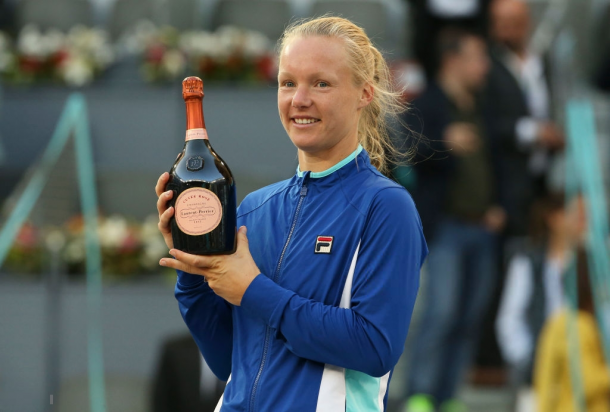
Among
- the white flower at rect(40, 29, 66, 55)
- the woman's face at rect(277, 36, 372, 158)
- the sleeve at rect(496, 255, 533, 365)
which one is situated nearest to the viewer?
the woman's face at rect(277, 36, 372, 158)

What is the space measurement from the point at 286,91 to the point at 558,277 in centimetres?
360

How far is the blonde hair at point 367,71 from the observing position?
66.2 inches

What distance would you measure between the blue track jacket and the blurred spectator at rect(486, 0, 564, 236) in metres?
3.74

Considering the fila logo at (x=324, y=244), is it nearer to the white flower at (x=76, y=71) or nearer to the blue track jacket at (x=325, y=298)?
the blue track jacket at (x=325, y=298)

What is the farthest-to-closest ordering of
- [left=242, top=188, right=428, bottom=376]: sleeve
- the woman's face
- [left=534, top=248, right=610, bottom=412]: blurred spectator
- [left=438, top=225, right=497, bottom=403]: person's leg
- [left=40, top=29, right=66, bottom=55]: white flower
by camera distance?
[left=40, top=29, right=66, bottom=55]: white flower → [left=438, top=225, right=497, bottom=403]: person's leg → [left=534, top=248, right=610, bottom=412]: blurred spectator → the woman's face → [left=242, top=188, right=428, bottom=376]: sleeve

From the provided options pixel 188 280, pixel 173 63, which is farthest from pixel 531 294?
pixel 188 280

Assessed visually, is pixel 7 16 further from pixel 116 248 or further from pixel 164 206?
pixel 164 206

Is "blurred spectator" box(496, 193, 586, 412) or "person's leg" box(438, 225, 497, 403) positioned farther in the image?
"blurred spectator" box(496, 193, 586, 412)

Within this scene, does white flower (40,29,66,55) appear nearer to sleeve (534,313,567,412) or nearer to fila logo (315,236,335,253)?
sleeve (534,313,567,412)

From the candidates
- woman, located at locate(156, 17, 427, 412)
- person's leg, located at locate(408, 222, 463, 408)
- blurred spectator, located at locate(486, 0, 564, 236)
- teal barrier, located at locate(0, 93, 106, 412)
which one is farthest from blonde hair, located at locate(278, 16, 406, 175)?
blurred spectator, located at locate(486, 0, 564, 236)

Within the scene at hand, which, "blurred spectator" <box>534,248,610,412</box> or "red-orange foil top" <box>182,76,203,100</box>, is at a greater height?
"red-orange foil top" <box>182,76,203,100</box>

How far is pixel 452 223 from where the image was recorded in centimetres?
486

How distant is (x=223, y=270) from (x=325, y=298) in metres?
0.19

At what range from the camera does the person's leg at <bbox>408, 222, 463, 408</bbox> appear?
182 inches
